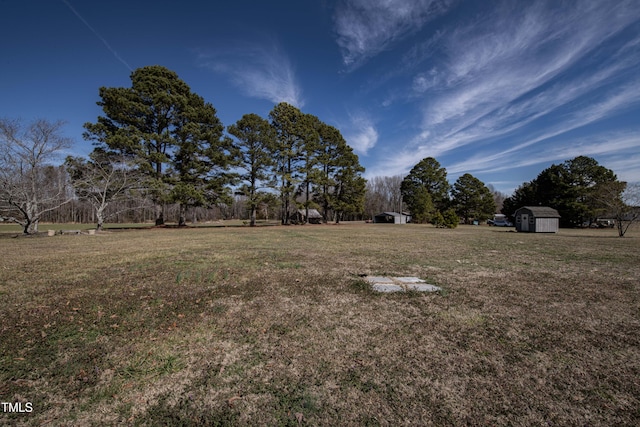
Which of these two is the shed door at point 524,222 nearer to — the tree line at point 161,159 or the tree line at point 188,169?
the tree line at point 188,169

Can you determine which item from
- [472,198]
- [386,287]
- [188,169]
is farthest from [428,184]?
[386,287]

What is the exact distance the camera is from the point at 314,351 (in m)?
2.76

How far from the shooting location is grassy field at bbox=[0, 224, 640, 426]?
1.94 metres

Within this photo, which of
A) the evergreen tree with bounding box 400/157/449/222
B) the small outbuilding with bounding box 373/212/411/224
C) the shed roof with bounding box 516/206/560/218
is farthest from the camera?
the small outbuilding with bounding box 373/212/411/224

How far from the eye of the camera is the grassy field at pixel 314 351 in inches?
76.3

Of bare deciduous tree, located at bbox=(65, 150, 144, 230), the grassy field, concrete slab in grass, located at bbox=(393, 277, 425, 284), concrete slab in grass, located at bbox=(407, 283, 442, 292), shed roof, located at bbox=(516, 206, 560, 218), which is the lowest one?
the grassy field

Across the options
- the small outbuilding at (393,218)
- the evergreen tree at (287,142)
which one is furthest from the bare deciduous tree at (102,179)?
the small outbuilding at (393,218)

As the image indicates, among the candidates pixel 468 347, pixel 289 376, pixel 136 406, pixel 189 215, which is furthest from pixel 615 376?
pixel 189 215

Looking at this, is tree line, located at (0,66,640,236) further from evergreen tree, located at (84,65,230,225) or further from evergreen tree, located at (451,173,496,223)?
evergreen tree, located at (451,173,496,223)

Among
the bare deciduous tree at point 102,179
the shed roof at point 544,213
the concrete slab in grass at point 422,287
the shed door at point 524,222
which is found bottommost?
the concrete slab in grass at point 422,287

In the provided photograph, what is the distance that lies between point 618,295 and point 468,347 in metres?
4.20

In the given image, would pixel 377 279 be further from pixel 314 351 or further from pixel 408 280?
pixel 314 351

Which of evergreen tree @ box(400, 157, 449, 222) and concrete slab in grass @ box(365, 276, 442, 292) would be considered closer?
concrete slab in grass @ box(365, 276, 442, 292)

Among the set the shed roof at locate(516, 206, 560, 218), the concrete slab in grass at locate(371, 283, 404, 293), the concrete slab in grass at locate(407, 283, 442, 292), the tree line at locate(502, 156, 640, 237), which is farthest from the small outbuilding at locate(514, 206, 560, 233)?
the concrete slab in grass at locate(371, 283, 404, 293)
